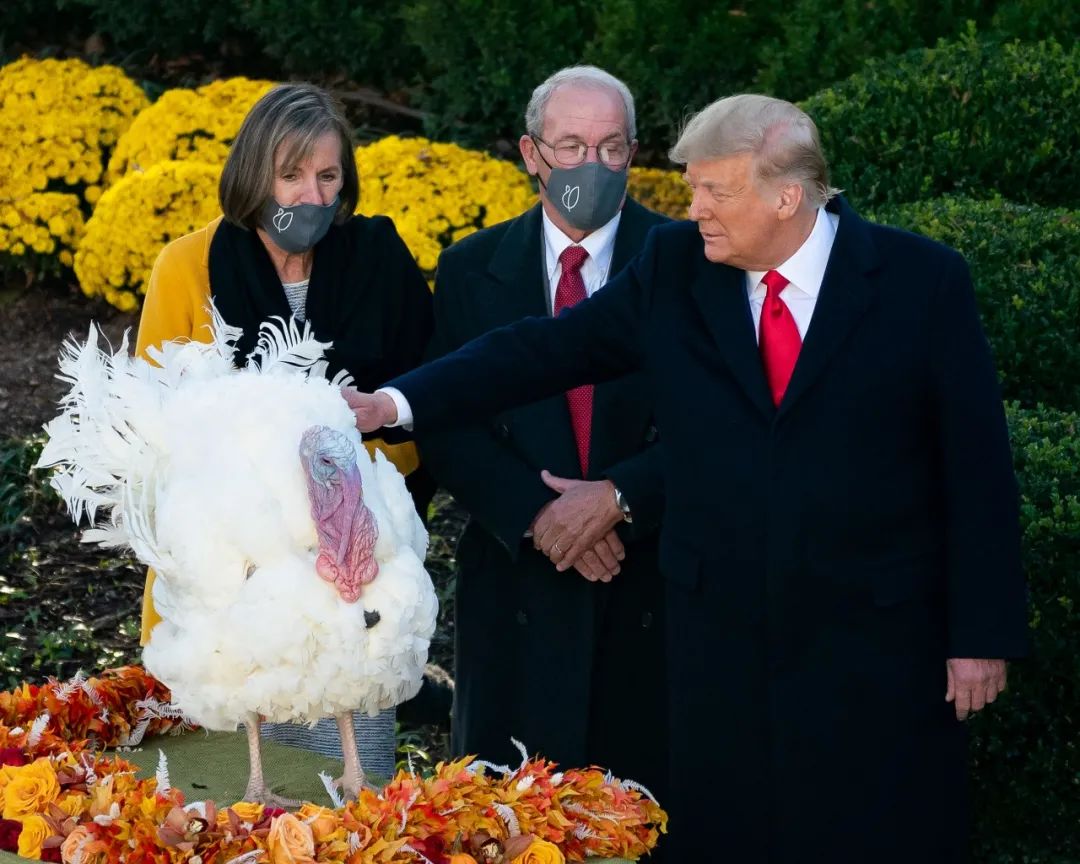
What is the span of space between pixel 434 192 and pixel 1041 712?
3566mm

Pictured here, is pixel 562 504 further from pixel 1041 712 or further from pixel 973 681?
pixel 1041 712

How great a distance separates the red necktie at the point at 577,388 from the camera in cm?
404

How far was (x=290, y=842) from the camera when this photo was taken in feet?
8.89

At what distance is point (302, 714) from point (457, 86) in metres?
5.30

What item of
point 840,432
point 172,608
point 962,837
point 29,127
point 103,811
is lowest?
point 962,837

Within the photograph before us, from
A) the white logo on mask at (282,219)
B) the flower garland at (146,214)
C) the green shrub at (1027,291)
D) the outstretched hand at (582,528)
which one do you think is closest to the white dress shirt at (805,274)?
the outstretched hand at (582,528)

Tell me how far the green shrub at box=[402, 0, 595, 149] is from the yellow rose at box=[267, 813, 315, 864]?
5315 millimetres

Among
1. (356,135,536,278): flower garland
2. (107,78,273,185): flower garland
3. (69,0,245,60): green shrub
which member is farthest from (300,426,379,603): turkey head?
→ (69,0,245,60): green shrub

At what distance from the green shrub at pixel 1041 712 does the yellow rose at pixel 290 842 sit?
2196 mm

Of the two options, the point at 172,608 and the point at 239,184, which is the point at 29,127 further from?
the point at 172,608

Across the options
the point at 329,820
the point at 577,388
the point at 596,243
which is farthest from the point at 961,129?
the point at 329,820

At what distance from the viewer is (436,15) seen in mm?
7707

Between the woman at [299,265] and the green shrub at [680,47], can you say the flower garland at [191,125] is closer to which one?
the green shrub at [680,47]

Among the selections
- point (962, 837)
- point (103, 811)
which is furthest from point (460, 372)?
point (962, 837)
